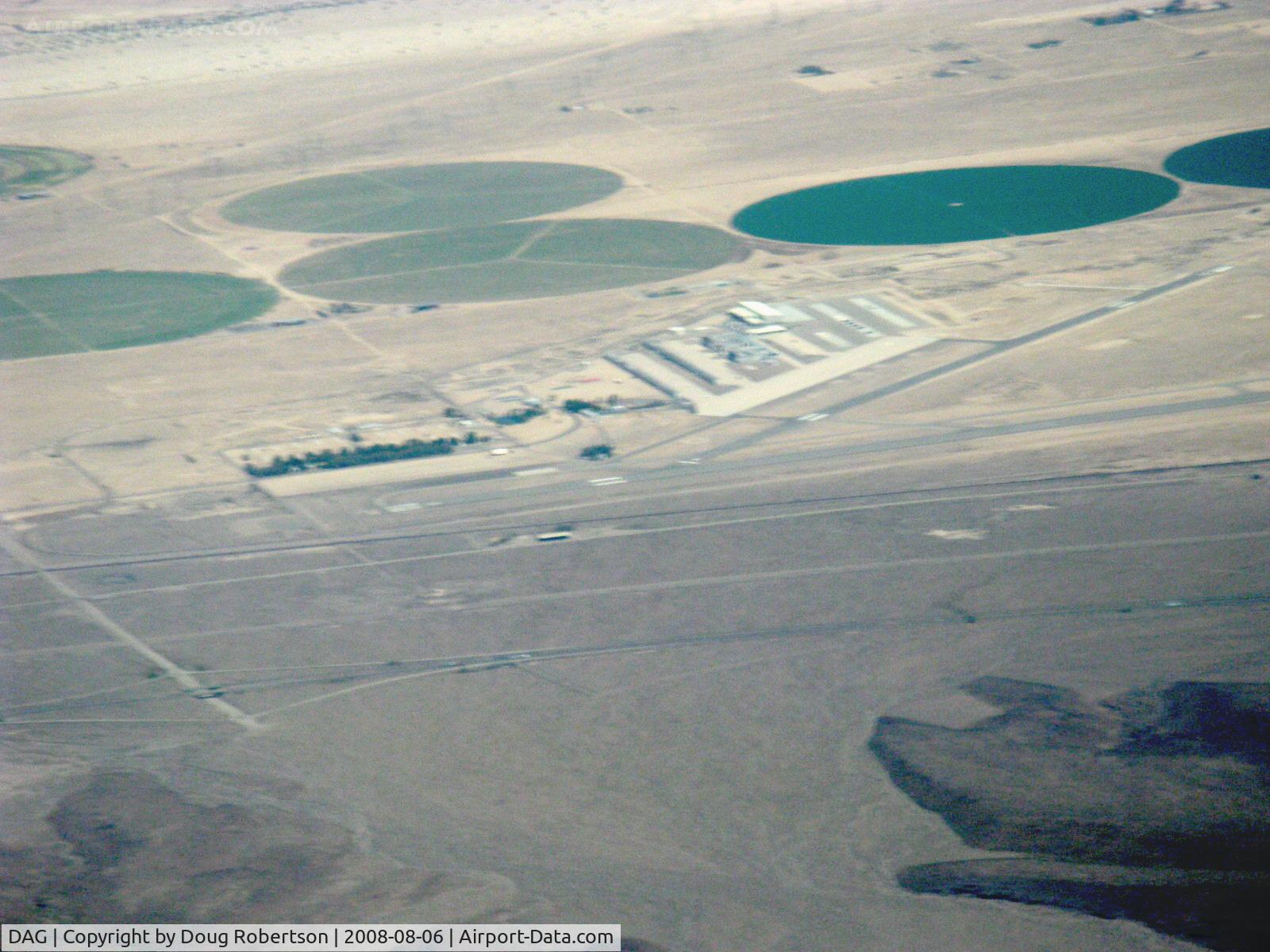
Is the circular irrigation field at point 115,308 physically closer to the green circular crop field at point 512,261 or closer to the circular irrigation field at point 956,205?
the green circular crop field at point 512,261

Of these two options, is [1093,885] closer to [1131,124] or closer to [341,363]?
[341,363]

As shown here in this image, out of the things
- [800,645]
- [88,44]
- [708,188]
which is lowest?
[800,645]

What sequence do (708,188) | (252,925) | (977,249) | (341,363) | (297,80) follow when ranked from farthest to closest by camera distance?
(297,80) < (708,188) < (977,249) < (341,363) < (252,925)

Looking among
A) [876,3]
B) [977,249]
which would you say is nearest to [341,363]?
[977,249]

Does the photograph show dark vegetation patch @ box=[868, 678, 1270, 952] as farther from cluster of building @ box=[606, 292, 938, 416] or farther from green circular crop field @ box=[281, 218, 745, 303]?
green circular crop field @ box=[281, 218, 745, 303]

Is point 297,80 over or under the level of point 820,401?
over
